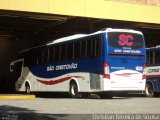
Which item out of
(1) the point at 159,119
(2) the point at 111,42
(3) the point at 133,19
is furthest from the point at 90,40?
(1) the point at 159,119

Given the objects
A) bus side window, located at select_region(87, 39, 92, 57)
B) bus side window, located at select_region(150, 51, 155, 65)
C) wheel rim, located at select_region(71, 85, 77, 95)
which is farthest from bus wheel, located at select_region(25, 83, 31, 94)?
bus side window, located at select_region(150, 51, 155, 65)

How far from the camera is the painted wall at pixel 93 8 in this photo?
22703 mm

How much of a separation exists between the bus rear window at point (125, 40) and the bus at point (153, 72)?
295 centimetres

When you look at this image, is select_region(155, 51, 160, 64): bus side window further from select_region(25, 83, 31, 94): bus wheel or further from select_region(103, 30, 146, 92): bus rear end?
select_region(25, 83, 31, 94): bus wheel

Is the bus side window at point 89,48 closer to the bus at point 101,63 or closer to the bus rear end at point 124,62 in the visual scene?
the bus at point 101,63

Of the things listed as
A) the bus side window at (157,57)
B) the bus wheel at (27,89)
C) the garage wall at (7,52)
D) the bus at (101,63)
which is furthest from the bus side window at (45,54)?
the garage wall at (7,52)

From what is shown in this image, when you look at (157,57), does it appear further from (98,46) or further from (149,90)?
(98,46)

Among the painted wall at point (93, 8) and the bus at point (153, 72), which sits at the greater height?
the painted wall at point (93, 8)

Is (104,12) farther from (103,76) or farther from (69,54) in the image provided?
(103,76)

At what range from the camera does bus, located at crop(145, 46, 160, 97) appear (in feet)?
77.3

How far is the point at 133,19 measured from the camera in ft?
84.9

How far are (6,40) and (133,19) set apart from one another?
772 inches

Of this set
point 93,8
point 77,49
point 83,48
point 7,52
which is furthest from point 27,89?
point 7,52

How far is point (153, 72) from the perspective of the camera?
23859 mm
